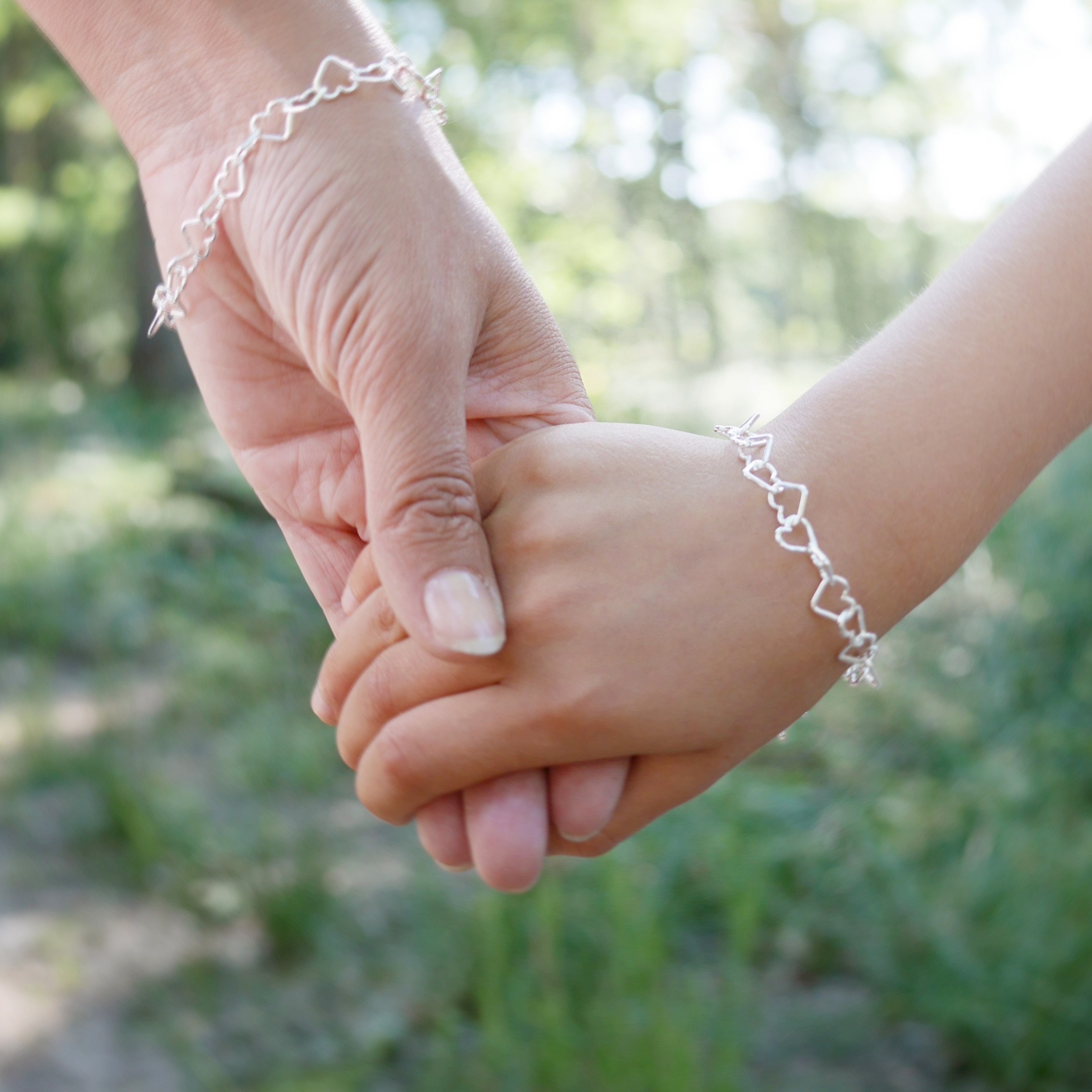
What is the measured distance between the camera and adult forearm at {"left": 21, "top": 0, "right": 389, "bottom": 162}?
4.24ft

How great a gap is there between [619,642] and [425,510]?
10.7 inches

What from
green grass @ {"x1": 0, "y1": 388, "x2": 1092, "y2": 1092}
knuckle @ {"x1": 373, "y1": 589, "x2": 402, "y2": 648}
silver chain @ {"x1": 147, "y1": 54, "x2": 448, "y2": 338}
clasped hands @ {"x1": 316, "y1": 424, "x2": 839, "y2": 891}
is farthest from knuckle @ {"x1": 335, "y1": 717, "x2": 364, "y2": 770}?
green grass @ {"x1": 0, "y1": 388, "x2": 1092, "y2": 1092}

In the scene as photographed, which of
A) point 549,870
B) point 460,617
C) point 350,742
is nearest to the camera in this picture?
point 460,617

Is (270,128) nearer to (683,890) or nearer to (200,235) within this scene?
(200,235)

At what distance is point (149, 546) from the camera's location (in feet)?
17.7

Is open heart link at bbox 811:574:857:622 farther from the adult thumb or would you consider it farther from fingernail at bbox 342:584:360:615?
fingernail at bbox 342:584:360:615

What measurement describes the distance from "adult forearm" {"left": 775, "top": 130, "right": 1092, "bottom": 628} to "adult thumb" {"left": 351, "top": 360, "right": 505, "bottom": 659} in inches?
15.9

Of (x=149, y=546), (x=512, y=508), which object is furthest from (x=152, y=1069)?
(x=149, y=546)

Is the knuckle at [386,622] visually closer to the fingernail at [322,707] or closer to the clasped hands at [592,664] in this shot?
the clasped hands at [592,664]

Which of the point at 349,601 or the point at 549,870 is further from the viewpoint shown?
the point at 549,870

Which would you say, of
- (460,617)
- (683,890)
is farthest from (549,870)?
(460,617)

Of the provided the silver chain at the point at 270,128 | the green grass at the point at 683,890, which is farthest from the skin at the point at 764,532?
the green grass at the point at 683,890

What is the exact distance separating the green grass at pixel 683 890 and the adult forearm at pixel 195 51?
5.58ft

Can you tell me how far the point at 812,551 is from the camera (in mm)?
1217
